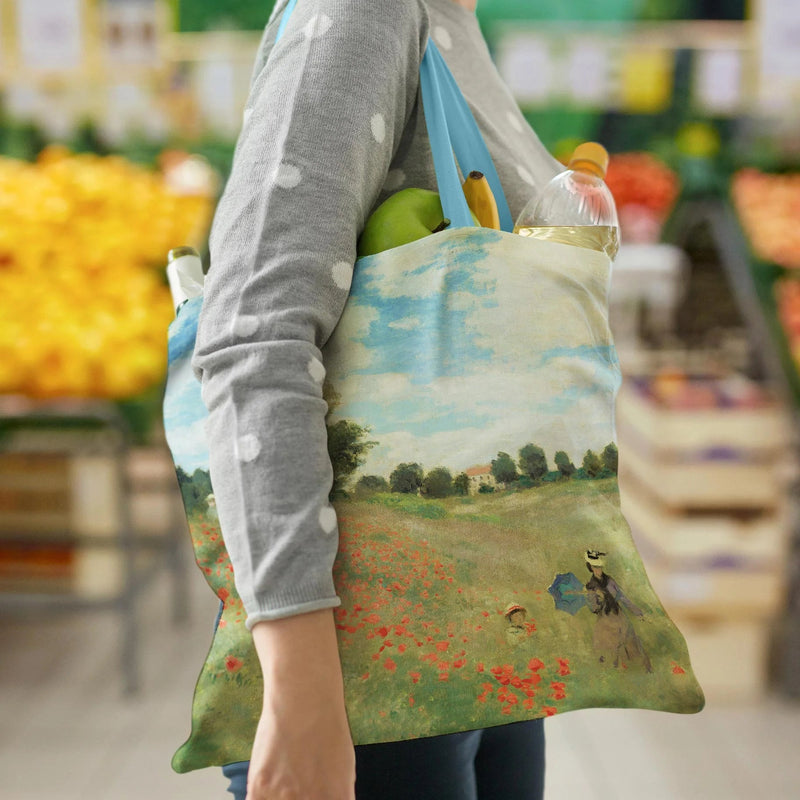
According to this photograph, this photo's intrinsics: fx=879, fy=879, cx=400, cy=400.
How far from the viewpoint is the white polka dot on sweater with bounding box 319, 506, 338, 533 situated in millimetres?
561

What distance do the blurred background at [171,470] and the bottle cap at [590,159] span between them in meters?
1.69

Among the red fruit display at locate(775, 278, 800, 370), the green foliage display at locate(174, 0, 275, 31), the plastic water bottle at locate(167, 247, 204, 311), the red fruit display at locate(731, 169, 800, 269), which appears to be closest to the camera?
the plastic water bottle at locate(167, 247, 204, 311)

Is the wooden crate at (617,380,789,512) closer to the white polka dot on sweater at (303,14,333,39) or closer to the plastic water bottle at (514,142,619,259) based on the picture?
the plastic water bottle at (514,142,619,259)

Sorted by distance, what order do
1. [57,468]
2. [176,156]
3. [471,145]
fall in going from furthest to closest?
[176,156], [57,468], [471,145]

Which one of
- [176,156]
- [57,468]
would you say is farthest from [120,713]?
[176,156]

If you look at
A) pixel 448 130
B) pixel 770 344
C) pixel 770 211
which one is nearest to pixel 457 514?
pixel 448 130

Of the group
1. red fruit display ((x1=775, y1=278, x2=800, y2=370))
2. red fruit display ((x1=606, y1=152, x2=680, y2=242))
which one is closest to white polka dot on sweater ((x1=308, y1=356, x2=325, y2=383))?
red fruit display ((x1=775, y1=278, x2=800, y2=370))

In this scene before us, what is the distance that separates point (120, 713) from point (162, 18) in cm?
326

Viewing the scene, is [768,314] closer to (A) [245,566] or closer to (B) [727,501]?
(B) [727,501]

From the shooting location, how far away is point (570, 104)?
4219 mm

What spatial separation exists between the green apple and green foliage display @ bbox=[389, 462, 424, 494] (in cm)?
16

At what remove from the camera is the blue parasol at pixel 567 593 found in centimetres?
63

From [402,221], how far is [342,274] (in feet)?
0.24

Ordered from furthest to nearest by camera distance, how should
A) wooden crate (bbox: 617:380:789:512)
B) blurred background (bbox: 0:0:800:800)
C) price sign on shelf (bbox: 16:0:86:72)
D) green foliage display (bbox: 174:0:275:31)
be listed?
Result: 1. green foliage display (bbox: 174:0:275:31)
2. price sign on shelf (bbox: 16:0:86:72)
3. wooden crate (bbox: 617:380:789:512)
4. blurred background (bbox: 0:0:800:800)
